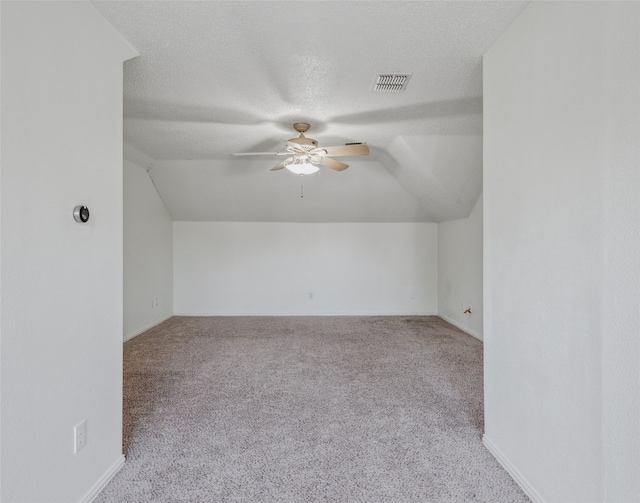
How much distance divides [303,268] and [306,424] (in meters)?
3.70

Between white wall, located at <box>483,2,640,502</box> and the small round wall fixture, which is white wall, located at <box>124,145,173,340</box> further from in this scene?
white wall, located at <box>483,2,640,502</box>

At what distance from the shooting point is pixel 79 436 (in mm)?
1546

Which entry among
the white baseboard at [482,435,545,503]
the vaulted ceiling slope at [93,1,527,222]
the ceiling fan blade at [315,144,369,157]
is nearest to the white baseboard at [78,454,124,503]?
the white baseboard at [482,435,545,503]

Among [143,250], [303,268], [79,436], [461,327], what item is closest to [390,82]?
[79,436]

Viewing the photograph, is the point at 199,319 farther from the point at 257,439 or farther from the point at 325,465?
the point at 325,465

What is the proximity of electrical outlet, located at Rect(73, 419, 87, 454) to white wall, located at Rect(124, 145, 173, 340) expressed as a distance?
9.94ft

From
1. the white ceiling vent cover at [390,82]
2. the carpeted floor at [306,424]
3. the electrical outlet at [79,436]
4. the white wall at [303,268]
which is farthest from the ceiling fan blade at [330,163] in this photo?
the electrical outlet at [79,436]

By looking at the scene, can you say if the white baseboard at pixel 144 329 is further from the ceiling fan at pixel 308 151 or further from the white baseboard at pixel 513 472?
the white baseboard at pixel 513 472

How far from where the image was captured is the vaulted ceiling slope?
1760mm

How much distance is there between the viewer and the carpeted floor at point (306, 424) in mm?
1688

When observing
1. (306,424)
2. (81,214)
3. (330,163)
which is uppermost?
(330,163)

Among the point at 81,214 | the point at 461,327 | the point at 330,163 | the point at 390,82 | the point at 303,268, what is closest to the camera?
the point at 81,214

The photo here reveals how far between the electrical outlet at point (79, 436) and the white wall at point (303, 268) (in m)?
4.27

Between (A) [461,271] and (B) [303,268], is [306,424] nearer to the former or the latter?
(A) [461,271]
